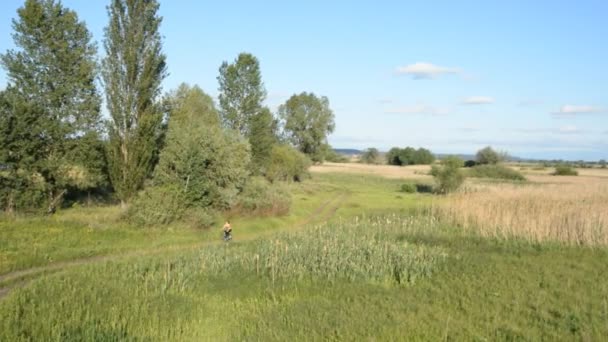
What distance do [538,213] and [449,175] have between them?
37.2 m

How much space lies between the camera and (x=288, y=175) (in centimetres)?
6188

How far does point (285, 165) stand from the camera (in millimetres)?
59938

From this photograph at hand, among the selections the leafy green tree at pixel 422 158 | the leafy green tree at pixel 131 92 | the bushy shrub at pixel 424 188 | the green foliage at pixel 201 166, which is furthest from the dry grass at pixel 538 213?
the leafy green tree at pixel 422 158

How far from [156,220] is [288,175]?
3612 centimetres

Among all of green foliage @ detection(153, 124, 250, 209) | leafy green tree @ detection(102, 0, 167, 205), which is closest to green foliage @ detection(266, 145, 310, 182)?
green foliage @ detection(153, 124, 250, 209)

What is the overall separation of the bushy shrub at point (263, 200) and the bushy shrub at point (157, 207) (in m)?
6.82

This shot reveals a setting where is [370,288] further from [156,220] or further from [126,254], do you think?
[156,220]

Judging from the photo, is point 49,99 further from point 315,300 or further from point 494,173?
point 494,173

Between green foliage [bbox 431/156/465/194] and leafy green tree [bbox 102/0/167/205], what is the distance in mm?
37608

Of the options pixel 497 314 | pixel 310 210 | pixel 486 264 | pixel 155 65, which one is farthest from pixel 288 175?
pixel 497 314

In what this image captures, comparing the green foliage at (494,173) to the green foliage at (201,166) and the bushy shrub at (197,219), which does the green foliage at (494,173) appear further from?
the bushy shrub at (197,219)

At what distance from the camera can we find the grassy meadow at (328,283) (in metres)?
9.38

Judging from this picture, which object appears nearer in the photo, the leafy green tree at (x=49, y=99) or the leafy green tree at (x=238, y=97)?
the leafy green tree at (x=49, y=99)

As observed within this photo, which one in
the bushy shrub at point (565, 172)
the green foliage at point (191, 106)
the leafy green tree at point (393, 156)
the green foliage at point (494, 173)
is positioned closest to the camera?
the green foliage at point (191, 106)
